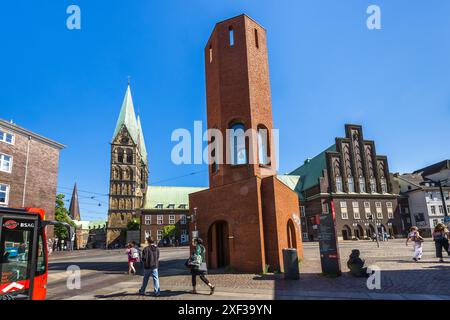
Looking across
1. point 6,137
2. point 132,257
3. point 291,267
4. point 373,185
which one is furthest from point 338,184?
Answer: point 6,137

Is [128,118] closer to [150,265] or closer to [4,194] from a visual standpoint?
[4,194]

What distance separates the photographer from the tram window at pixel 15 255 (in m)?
7.41

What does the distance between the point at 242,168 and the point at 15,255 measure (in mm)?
10440

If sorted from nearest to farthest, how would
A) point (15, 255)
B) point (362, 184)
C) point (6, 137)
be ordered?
1. point (15, 255)
2. point (6, 137)
3. point (362, 184)

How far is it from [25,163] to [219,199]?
30.7m

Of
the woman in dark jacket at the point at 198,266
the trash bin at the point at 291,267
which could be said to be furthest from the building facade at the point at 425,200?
the woman in dark jacket at the point at 198,266

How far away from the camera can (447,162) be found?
6444cm

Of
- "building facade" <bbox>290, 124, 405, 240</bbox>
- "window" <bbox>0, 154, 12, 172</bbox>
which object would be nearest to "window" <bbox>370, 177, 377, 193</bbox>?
"building facade" <bbox>290, 124, 405, 240</bbox>

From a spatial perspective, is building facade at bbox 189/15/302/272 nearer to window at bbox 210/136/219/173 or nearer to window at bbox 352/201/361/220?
window at bbox 210/136/219/173

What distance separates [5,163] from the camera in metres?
32.5

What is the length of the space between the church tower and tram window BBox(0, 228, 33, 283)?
74190 mm

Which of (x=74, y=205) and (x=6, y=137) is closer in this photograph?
(x=6, y=137)
